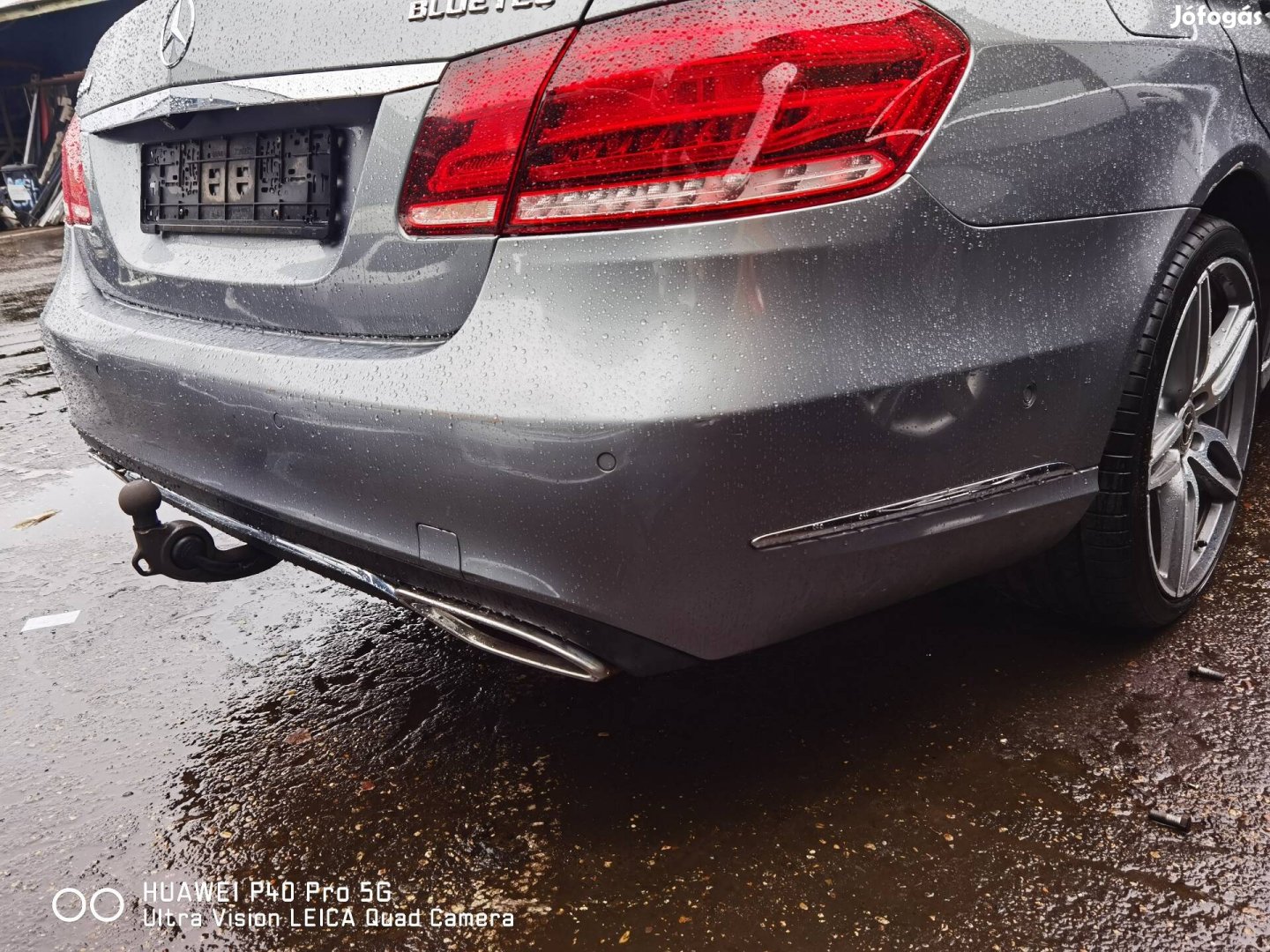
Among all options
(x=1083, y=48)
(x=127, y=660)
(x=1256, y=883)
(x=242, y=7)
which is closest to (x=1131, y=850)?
(x=1256, y=883)

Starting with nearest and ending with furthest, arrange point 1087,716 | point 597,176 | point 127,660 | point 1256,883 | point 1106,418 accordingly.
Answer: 1. point 597,176
2. point 1256,883
3. point 1106,418
4. point 1087,716
5. point 127,660

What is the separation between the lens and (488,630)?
162 centimetres

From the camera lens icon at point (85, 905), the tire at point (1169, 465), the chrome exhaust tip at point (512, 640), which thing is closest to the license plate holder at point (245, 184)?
the chrome exhaust tip at point (512, 640)

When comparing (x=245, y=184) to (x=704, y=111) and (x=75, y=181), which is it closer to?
(x=75, y=181)

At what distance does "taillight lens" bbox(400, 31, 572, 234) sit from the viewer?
Answer: 146cm

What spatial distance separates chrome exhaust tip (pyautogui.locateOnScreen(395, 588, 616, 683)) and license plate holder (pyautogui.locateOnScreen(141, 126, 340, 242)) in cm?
60

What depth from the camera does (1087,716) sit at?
1.97 m

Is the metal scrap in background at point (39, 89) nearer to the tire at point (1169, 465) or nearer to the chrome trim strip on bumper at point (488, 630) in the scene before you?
the chrome trim strip on bumper at point (488, 630)

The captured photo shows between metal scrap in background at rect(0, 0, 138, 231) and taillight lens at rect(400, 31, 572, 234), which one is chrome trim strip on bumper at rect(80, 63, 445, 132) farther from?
metal scrap in background at rect(0, 0, 138, 231)

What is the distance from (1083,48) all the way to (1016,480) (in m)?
0.66

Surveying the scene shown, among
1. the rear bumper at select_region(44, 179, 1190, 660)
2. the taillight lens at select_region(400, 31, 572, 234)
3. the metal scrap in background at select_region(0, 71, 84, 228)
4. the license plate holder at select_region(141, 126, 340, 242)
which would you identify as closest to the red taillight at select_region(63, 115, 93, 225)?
the license plate holder at select_region(141, 126, 340, 242)

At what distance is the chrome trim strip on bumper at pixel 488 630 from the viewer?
155cm

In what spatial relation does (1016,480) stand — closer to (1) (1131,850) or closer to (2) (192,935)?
(1) (1131,850)

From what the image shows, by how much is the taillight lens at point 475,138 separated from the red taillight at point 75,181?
3.69ft
